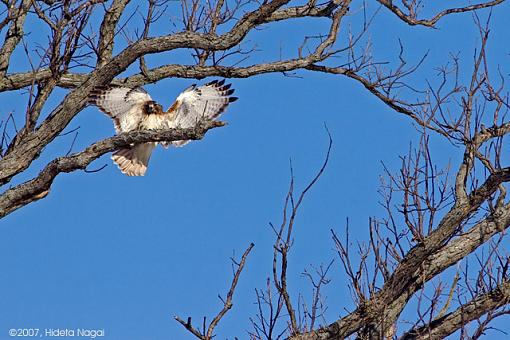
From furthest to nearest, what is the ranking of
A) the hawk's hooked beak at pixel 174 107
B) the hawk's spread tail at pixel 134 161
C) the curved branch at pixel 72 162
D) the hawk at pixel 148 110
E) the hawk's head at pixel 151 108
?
the hawk's spread tail at pixel 134 161 → the hawk's hooked beak at pixel 174 107 → the hawk's head at pixel 151 108 → the hawk at pixel 148 110 → the curved branch at pixel 72 162

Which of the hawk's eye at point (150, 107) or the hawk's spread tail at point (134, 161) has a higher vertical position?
the hawk's eye at point (150, 107)

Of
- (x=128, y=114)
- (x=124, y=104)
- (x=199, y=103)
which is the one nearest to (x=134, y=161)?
(x=128, y=114)

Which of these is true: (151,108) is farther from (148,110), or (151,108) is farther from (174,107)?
(174,107)

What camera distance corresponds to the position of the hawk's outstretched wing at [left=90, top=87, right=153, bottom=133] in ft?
25.0

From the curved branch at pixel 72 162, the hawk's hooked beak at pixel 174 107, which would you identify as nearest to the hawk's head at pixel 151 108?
A: the hawk's hooked beak at pixel 174 107

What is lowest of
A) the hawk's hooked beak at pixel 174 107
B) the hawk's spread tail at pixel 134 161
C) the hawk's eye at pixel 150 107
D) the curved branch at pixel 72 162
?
the curved branch at pixel 72 162

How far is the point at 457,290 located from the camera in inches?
231

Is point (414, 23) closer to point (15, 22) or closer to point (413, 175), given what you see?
point (413, 175)

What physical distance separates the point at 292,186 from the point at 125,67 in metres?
2.34

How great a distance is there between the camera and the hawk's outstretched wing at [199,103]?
8008 millimetres

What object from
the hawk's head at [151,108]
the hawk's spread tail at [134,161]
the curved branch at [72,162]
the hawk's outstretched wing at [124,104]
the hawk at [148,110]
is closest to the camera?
the curved branch at [72,162]

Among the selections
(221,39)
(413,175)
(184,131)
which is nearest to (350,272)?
(413,175)

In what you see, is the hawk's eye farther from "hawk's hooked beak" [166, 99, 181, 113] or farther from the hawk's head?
"hawk's hooked beak" [166, 99, 181, 113]

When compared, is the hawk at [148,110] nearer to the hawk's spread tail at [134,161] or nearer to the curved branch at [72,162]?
the hawk's spread tail at [134,161]
